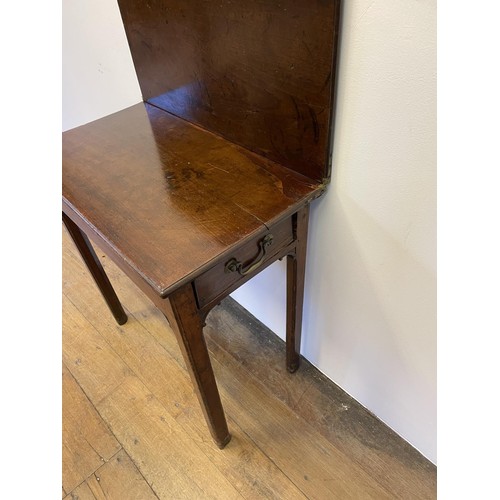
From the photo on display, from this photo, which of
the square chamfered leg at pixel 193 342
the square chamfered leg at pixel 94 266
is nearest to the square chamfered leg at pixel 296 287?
the square chamfered leg at pixel 193 342

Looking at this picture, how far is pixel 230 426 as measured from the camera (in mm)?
1170

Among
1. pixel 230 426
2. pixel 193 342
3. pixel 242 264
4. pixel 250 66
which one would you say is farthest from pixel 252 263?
pixel 230 426

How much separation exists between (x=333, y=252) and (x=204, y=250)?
375mm

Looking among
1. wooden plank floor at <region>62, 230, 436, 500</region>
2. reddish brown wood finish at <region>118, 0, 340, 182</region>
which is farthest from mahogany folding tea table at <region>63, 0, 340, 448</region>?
wooden plank floor at <region>62, 230, 436, 500</region>

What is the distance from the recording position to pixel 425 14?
48cm

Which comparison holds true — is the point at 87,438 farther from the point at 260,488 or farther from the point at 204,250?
the point at 204,250

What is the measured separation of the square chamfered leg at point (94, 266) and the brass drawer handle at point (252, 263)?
59 cm

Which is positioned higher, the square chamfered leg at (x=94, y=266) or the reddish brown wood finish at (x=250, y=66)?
the reddish brown wood finish at (x=250, y=66)

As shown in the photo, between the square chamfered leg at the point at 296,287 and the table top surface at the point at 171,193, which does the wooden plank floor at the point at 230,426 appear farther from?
the table top surface at the point at 171,193

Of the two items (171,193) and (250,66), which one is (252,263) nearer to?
(171,193)

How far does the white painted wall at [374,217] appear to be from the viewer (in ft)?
1.78
